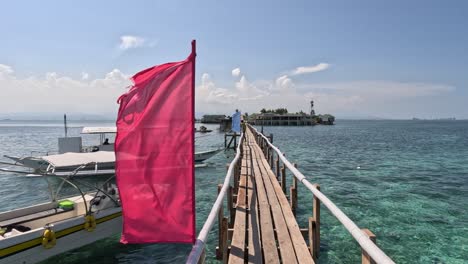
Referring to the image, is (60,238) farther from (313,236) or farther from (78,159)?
(313,236)

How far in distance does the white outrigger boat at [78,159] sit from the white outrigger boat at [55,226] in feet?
4.55

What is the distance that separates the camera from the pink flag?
3580 mm

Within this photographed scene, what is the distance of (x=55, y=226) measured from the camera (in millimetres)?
8125

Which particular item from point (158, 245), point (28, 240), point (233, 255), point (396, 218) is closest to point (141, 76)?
point (233, 255)

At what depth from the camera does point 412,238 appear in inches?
381

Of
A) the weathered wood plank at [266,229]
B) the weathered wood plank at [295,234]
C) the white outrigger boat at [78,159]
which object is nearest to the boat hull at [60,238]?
the white outrigger boat at [78,159]

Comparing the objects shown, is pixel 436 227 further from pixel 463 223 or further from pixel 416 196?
pixel 416 196

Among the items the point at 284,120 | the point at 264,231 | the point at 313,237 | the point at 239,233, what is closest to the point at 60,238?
the point at 239,233

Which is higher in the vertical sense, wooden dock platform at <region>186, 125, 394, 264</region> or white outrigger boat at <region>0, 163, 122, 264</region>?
wooden dock platform at <region>186, 125, 394, 264</region>

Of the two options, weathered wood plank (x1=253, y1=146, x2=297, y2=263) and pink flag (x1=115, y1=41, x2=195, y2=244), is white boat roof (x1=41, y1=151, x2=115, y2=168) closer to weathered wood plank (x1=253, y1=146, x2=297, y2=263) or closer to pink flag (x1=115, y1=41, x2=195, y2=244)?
weathered wood plank (x1=253, y1=146, x2=297, y2=263)

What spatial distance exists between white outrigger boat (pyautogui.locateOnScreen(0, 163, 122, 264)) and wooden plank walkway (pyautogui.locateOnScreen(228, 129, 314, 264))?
4.89 meters

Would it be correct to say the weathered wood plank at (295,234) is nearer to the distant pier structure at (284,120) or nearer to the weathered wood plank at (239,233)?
the weathered wood plank at (239,233)

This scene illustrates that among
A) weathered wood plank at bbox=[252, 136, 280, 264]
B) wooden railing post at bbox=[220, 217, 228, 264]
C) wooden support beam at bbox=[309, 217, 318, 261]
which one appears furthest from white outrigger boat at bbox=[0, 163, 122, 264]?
wooden support beam at bbox=[309, 217, 318, 261]

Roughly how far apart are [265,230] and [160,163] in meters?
3.28
